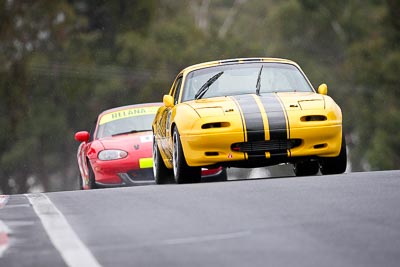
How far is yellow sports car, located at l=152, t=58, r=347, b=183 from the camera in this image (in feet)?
42.5

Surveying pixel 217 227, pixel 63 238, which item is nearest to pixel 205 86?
pixel 217 227

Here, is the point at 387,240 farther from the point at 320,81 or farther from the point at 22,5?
the point at 320,81

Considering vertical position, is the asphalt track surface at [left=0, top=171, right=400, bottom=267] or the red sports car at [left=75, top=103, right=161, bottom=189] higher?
the asphalt track surface at [left=0, top=171, right=400, bottom=267]

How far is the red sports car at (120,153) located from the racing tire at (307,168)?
8.97 feet

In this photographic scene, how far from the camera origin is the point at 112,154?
17.2m

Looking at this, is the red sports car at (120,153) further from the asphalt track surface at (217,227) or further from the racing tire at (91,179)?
the asphalt track surface at (217,227)

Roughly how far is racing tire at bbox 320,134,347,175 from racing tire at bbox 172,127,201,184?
1.40 m

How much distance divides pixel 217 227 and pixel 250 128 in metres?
5.52

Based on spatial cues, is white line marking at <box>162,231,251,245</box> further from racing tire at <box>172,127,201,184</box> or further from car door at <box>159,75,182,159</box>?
car door at <box>159,75,182,159</box>

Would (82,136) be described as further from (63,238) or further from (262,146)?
(63,238)

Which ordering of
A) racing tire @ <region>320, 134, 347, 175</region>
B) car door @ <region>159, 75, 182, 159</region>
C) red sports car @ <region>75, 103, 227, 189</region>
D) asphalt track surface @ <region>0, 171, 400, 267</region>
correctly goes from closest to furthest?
asphalt track surface @ <region>0, 171, 400, 267</region>
racing tire @ <region>320, 134, 347, 175</region>
car door @ <region>159, 75, 182, 159</region>
red sports car @ <region>75, 103, 227, 189</region>

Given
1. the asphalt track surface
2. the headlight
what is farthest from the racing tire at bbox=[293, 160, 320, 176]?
the asphalt track surface

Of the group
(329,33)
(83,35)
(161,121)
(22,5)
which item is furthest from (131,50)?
(161,121)

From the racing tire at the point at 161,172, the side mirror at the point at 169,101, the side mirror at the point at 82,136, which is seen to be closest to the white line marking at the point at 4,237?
the side mirror at the point at 169,101
